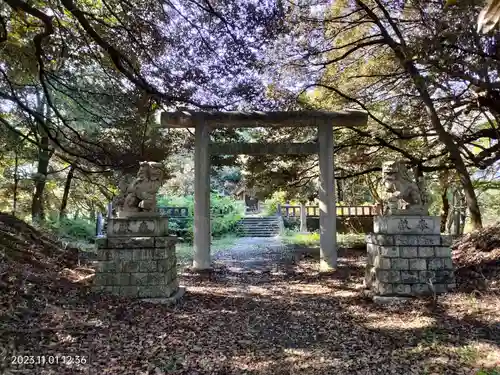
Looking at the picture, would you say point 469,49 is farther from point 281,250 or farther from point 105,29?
point 281,250

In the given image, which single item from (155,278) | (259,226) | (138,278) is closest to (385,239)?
(155,278)

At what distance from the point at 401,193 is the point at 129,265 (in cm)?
A: 415

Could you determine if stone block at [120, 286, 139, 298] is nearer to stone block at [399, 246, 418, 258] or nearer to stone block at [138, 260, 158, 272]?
stone block at [138, 260, 158, 272]

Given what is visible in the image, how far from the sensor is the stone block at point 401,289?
541 centimetres

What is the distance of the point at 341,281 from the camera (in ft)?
24.7

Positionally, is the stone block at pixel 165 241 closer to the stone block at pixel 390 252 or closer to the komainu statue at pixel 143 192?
the komainu statue at pixel 143 192

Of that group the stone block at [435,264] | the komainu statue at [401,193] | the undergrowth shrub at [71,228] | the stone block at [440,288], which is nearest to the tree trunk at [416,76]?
the komainu statue at [401,193]

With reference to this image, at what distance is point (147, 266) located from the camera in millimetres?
5367

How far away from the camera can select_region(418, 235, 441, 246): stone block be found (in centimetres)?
546

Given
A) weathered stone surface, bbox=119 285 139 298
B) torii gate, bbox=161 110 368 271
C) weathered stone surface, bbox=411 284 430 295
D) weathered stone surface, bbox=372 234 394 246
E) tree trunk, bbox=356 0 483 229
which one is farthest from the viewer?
torii gate, bbox=161 110 368 271

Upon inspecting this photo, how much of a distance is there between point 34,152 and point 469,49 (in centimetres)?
1014

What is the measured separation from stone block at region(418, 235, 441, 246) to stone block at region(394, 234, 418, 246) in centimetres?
7

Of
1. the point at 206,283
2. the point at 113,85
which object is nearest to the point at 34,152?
the point at 113,85
